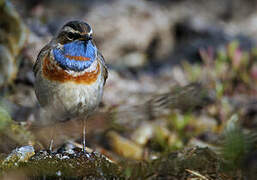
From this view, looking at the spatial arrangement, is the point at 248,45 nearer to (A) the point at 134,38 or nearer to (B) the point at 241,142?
(A) the point at 134,38

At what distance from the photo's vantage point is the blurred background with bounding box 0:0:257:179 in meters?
4.19

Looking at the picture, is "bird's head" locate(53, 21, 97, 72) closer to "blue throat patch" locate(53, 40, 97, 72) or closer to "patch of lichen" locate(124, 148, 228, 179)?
"blue throat patch" locate(53, 40, 97, 72)

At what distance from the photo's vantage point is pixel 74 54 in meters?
4.25

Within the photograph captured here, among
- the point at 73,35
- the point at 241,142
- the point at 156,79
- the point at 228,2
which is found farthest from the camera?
the point at 228,2

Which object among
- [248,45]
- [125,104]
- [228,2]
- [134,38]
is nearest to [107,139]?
[125,104]

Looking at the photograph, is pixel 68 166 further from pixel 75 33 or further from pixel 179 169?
pixel 75 33

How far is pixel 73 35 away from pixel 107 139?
79.8 inches

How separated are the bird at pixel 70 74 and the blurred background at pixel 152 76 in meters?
0.24

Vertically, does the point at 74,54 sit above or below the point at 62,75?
above

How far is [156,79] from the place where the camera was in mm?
8336

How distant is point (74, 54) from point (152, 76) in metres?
4.31

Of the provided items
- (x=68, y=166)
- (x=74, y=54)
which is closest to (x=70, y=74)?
(x=74, y=54)

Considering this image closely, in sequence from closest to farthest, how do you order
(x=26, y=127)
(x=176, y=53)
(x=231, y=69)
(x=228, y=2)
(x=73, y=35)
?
(x=73, y=35), (x=26, y=127), (x=231, y=69), (x=176, y=53), (x=228, y=2)

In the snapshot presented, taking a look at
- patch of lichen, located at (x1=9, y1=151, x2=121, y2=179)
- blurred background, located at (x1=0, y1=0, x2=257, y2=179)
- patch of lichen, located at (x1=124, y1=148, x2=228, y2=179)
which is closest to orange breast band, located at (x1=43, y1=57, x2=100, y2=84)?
blurred background, located at (x1=0, y1=0, x2=257, y2=179)
